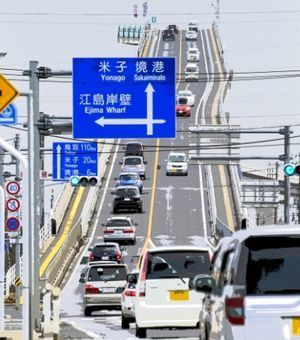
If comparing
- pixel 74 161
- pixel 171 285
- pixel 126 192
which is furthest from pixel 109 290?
pixel 126 192

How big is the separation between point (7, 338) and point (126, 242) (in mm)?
49150

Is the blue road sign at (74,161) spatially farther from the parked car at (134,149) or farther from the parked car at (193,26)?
the parked car at (193,26)

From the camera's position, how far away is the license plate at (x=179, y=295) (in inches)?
897

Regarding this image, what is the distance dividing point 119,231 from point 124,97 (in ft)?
132

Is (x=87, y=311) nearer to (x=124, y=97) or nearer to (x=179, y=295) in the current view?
(x=124, y=97)

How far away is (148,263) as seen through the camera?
2275 centimetres

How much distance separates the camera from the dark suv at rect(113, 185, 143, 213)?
80.1m

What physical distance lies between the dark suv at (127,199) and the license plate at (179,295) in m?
56.7

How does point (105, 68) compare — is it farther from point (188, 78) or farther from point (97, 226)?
point (188, 78)

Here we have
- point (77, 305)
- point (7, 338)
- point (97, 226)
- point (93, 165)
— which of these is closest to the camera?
point (7, 338)

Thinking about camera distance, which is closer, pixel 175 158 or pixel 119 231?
pixel 119 231

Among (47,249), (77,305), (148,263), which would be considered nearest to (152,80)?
(148,263)

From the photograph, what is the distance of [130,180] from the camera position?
281 feet

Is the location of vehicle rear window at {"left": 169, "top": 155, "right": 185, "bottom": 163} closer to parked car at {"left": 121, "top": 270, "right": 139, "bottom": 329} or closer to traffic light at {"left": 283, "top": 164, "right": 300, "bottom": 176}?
traffic light at {"left": 283, "top": 164, "right": 300, "bottom": 176}
